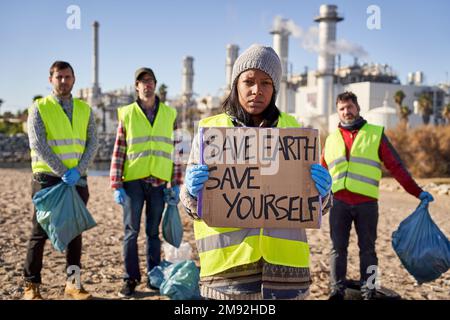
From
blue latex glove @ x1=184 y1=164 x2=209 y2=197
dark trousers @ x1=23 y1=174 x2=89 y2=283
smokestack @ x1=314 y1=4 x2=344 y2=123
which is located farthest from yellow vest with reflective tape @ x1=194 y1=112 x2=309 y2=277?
smokestack @ x1=314 y1=4 x2=344 y2=123

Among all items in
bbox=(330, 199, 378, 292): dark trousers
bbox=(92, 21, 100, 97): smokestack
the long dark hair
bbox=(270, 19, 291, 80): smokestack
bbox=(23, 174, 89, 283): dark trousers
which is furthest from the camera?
bbox=(92, 21, 100, 97): smokestack

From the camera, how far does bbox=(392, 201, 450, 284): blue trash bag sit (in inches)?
141

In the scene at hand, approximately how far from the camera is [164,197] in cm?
416

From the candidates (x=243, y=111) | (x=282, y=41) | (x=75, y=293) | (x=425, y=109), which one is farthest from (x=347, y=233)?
(x=282, y=41)

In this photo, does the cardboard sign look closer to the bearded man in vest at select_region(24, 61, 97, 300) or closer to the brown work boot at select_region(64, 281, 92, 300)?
the bearded man in vest at select_region(24, 61, 97, 300)

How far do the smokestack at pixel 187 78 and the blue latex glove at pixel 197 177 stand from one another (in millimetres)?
71365

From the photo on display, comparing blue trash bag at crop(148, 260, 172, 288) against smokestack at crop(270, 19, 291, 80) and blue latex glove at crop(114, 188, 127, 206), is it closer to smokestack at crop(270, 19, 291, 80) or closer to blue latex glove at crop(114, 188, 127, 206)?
blue latex glove at crop(114, 188, 127, 206)

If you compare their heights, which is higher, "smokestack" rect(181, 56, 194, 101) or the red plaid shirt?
"smokestack" rect(181, 56, 194, 101)

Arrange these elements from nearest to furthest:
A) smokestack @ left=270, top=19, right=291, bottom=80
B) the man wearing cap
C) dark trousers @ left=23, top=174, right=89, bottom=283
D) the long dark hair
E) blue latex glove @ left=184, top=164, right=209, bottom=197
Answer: blue latex glove @ left=184, top=164, right=209, bottom=197 → the long dark hair → dark trousers @ left=23, top=174, right=89, bottom=283 → the man wearing cap → smokestack @ left=270, top=19, right=291, bottom=80

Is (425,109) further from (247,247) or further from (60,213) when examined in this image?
→ (247,247)

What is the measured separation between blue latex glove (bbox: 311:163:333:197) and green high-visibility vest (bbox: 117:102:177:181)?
2.27 m

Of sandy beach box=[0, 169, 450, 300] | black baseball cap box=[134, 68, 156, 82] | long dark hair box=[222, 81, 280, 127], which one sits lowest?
sandy beach box=[0, 169, 450, 300]

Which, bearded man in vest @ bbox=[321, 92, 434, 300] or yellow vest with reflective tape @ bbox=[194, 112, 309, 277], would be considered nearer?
yellow vest with reflective tape @ bbox=[194, 112, 309, 277]
